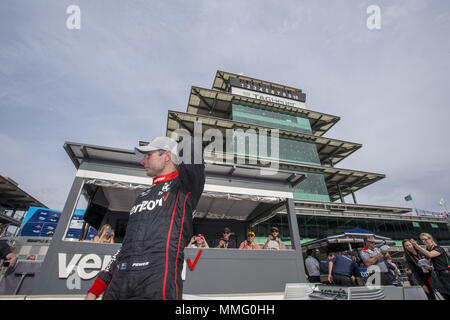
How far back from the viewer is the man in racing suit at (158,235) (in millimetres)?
1413

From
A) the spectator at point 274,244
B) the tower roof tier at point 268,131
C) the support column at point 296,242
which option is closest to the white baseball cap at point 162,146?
the spectator at point 274,244

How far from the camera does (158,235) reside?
1571 millimetres

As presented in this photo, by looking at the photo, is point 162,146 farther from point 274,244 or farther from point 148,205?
point 274,244

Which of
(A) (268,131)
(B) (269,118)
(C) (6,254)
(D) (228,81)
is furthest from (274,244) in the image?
(D) (228,81)

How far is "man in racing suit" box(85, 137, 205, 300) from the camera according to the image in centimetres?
141

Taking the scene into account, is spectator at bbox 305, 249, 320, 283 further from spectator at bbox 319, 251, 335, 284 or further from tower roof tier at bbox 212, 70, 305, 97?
tower roof tier at bbox 212, 70, 305, 97

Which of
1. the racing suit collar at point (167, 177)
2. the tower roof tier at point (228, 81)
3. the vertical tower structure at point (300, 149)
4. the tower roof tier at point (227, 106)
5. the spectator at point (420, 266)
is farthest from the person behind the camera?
the tower roof tier at point (228, 81)

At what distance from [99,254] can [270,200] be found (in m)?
6.06

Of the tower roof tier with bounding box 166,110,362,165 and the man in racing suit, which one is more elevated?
the tower roof tier with bounding box 166,110,362,165

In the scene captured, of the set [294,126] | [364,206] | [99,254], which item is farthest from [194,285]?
[294,126]

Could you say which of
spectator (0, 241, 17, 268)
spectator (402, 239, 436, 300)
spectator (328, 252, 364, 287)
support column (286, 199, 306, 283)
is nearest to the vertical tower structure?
support column (286, 199, 306, 283)

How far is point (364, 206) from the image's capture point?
2886 centimetres

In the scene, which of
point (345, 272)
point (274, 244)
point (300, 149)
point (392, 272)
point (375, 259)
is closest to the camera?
point (345, 272)

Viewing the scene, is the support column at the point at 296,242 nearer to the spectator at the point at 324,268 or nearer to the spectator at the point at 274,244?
the spectator at the point at 274,244
